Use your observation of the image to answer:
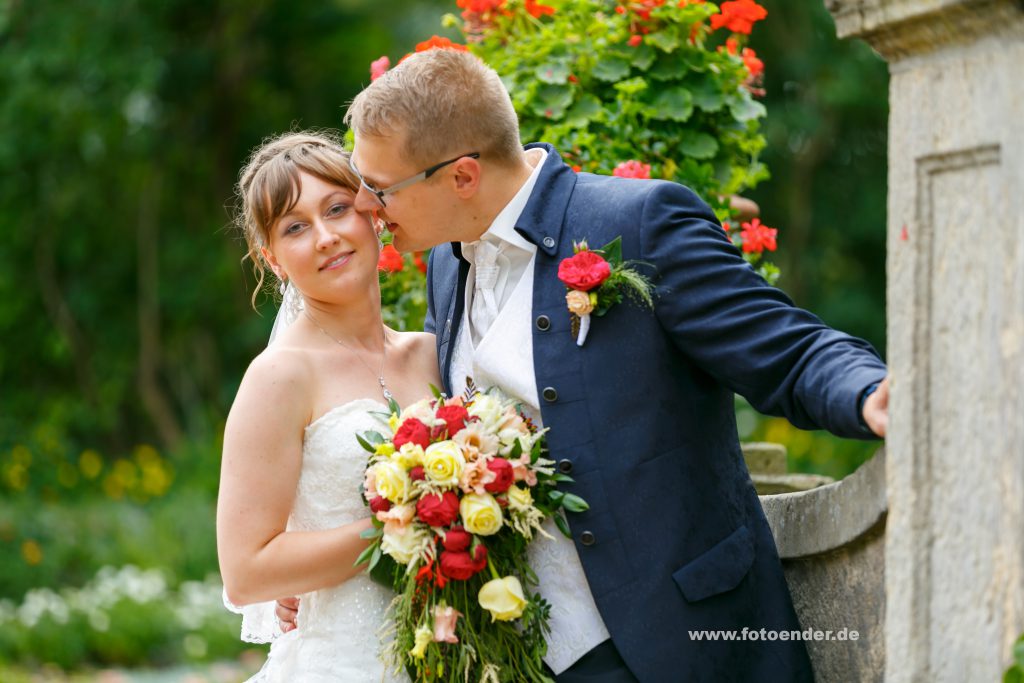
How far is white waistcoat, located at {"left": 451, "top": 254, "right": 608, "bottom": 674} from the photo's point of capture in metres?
2.64

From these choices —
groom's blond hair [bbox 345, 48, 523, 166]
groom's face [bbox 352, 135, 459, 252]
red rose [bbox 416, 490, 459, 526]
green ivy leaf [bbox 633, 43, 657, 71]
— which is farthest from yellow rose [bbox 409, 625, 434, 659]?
green ivy leaf [bbox 633, 43, 657, 71]

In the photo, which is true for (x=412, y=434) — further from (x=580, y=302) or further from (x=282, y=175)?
(x=282, y=175)

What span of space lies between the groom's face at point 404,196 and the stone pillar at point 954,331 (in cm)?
115

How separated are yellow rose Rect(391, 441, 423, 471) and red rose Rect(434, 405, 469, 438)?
82 millimetres

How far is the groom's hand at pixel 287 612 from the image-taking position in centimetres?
313

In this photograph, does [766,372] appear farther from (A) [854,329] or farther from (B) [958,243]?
(A) [854,329]

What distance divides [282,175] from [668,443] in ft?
3.96

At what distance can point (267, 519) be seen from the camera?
274cm

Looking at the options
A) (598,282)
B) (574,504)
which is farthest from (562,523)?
(598,282)

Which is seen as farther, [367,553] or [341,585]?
[341,585]

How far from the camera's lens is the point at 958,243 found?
6.05ft

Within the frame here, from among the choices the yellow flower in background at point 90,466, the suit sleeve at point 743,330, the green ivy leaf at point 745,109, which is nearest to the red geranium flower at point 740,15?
the green ivy leaf at point 745,109

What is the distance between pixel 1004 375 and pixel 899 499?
0.30 meters

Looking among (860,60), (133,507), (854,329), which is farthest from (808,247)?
(133,507)
